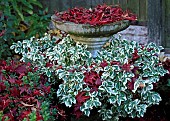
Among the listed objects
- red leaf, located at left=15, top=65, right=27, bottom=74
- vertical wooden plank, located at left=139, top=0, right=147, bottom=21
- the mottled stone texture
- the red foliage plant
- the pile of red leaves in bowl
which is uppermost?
the pile of red leaves in bowl

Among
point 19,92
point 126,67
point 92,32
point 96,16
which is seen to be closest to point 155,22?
point 96,16

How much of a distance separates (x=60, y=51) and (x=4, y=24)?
1391mm

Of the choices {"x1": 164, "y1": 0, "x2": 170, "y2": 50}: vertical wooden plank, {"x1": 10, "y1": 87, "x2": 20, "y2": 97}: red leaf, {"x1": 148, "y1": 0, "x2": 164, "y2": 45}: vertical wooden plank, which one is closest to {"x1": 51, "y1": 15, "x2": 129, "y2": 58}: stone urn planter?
{"x1": 10, "y1": 87, "x2": 20, "y2": 97}: red leaf

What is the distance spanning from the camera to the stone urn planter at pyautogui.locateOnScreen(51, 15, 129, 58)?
388 cm

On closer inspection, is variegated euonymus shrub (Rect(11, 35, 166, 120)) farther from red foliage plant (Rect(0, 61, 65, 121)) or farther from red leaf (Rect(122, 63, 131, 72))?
red foliage plant (Rect(0, 61, 65, 121))

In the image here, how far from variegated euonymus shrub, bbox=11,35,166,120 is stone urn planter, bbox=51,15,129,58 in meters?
0.08

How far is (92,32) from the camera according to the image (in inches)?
153

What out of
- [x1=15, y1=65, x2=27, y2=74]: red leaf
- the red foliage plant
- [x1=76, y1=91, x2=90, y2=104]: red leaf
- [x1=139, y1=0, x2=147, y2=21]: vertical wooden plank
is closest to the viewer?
the red foliage plant

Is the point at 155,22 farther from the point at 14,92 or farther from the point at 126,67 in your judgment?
the point at 14,92

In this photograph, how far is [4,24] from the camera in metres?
5.25

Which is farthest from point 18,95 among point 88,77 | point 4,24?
point 4,24

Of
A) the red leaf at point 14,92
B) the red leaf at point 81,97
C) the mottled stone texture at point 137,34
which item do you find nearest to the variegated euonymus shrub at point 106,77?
the red leaf at point 81,97

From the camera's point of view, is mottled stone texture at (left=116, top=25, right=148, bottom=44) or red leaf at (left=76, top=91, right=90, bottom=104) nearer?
red leaf at (left=76, top=91, right=90, bottom=104)

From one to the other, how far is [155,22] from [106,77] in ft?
7.62
